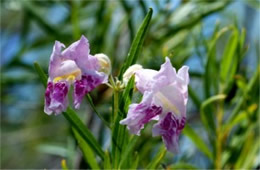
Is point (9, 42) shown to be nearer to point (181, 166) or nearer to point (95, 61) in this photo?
point (181, 166)

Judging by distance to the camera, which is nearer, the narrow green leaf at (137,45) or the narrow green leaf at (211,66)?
the narrow green leaf at (137,45)

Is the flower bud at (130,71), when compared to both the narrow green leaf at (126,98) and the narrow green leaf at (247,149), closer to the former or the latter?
the narrow green leaf at (126,98)

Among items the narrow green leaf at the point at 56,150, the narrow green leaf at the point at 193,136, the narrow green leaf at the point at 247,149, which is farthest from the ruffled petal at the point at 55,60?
the narrow green leaf at the point at 56,150

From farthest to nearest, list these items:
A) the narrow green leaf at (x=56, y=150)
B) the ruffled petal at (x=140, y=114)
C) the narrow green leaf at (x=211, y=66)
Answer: the narrow green leaf at (x=56, y=150)
the narrow green leaf at (x=211, y=66)
the ruffled petal at (x=140, y=114)

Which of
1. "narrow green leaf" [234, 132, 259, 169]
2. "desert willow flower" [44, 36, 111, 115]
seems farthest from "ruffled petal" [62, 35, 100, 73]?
"narrow green leaf" [234, 132, 259, 169]

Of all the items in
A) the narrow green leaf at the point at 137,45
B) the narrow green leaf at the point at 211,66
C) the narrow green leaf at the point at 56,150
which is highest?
the narrow green leaf at the point at 137,45

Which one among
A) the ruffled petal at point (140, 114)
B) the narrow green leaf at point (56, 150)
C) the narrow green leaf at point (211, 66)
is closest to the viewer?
the ruffled petal at point (140, 114)

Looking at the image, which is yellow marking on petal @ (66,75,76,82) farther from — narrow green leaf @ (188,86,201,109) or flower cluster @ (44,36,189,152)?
narrow green leaf @ (188,86,201,109)

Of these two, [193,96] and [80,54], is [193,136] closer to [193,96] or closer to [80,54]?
[193,96]

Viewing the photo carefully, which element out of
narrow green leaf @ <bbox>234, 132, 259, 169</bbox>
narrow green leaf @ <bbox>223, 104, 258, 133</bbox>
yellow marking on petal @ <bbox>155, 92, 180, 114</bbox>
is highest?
yellow marking on petal @ <bbox>155, 92, 180, 114</bbox>
